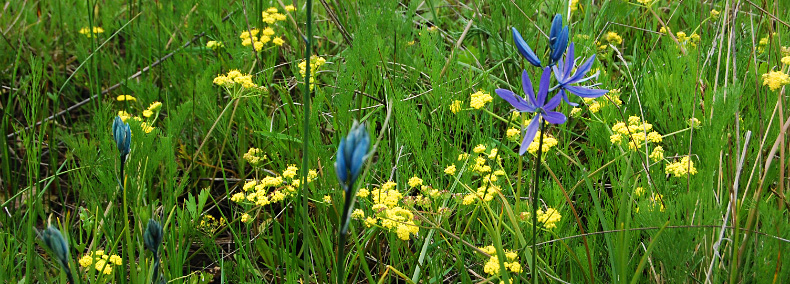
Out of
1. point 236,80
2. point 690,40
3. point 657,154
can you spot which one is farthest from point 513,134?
point 690,40

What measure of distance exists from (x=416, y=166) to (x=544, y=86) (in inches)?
46.6

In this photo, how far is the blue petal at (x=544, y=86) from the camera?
1155mm

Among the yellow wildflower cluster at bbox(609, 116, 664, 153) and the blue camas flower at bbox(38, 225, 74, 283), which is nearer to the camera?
the blue camas flower at bbox(38, 225, 74, 283)

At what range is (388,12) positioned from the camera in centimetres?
263

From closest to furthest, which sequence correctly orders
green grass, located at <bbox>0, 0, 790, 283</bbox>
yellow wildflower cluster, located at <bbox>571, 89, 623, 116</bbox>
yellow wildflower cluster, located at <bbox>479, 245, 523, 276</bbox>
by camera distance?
yellow wildflower cluster, located at <bbox>479, 245, 523, 276</bbox> < green grass, located at <bbox>0, 0, 790, 283</bbox> < yellow wildflower cluster, located at <bbox>571, 89, 623, 116</bbox>

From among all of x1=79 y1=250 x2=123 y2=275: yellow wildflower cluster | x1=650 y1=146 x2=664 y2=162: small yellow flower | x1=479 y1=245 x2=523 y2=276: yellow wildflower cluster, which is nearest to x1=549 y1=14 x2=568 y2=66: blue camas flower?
x1=479 y1=245 x2=523 y2=276: yellow wildflower cluster

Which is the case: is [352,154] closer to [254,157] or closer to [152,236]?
[152,236]

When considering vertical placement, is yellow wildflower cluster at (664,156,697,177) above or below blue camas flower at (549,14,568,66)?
below

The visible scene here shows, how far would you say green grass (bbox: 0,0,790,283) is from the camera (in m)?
1.70

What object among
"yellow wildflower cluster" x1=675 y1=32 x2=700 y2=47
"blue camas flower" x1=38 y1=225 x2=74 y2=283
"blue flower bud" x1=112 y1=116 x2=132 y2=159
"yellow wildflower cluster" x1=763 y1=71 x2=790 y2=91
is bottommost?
"blue camas flower" x1=38 y1=225 x2=74 y2=283

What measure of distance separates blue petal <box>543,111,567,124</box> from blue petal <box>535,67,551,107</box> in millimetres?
22

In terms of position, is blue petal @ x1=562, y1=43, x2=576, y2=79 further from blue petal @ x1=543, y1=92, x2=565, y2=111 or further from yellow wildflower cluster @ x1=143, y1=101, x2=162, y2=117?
yellow wildflower cluster @ x1=143, y1=101, x2=162, y2=117

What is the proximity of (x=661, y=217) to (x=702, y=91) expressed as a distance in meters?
0.86

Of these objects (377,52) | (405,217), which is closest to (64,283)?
(405,217)
